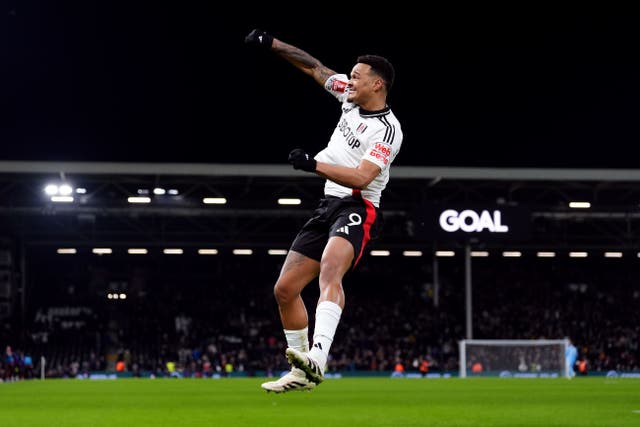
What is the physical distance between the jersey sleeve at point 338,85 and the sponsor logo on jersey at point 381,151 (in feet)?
3.03

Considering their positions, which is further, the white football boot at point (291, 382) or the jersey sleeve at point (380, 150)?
the jersey sleeve at point (380, 150)

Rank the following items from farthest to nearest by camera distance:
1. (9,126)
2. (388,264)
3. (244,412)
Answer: (388,264), (9,126), (244,412)

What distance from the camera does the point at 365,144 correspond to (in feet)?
28.3

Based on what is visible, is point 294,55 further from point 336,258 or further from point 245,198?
point 245,198

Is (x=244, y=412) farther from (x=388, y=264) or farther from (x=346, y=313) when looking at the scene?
(x=388, y=264)

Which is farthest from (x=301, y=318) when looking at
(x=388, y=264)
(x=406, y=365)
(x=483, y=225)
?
(x=388, y=264)

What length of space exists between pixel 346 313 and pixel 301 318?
43.9 meters

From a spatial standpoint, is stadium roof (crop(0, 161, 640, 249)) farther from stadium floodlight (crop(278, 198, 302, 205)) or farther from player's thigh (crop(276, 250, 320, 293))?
player's thigh (crop(276, 250, 320, 293))

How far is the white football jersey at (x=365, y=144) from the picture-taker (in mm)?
8508

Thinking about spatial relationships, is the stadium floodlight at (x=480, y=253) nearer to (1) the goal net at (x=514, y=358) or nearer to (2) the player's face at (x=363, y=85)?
(1) the goal net at (x=514, y=358)

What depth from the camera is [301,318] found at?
890cm

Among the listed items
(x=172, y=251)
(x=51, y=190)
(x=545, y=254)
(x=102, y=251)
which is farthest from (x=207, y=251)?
(x=545, y=254)

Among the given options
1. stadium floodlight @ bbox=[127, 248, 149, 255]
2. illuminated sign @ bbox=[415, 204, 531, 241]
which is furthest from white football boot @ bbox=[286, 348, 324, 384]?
stadium floodlight @ bbox=[127, 248, 149, 255]

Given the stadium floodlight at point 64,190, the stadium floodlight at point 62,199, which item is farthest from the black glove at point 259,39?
the stadium floodlight at point 62,199
